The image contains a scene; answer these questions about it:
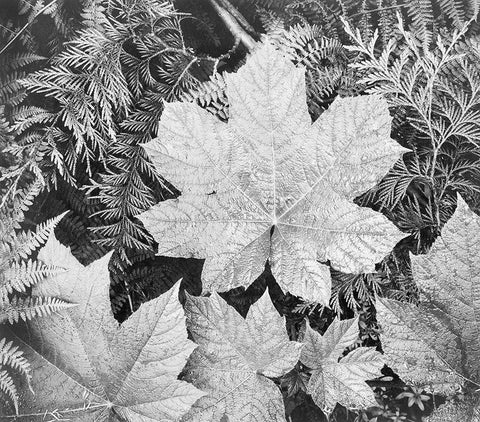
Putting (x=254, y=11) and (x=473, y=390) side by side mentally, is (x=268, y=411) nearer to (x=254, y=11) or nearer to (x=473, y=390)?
(x=473, y=390)

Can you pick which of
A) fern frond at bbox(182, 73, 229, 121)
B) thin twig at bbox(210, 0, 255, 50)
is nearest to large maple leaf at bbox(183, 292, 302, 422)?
fern frond at bbox(182, 73, 229, 121)

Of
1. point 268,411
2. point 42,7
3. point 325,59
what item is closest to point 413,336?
point 268,411

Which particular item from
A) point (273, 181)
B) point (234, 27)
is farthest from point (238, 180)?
point (234, 27)

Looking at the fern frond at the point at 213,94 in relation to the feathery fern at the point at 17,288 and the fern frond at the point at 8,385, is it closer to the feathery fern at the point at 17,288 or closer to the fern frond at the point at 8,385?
the feathery fern at the point at 17,288

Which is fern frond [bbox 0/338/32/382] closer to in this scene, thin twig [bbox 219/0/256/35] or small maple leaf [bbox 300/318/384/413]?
small maple leaf [bbox 300/318/384/413]

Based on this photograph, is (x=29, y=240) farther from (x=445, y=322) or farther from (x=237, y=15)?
(x=445, y=322)
